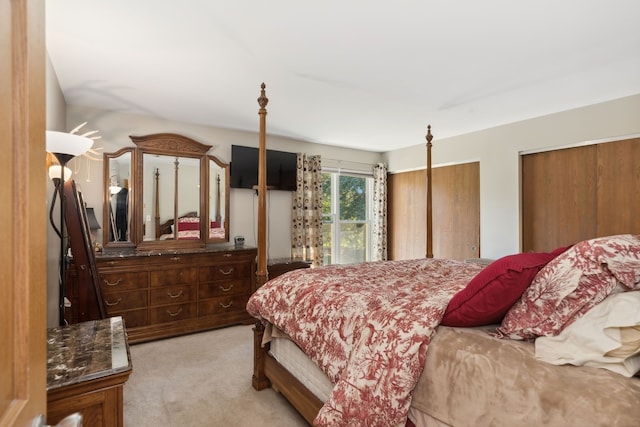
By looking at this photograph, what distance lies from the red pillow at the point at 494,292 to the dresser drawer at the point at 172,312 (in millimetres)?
3086

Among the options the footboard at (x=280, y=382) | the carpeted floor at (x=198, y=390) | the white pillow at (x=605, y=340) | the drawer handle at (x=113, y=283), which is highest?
the white pillow at (x=605, y=340)

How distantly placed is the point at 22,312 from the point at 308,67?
7.97 feet

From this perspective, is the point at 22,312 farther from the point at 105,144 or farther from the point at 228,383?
the point at 105,144

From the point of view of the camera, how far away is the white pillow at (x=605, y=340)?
95 centimetres

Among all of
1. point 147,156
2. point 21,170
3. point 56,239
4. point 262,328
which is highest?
point 147,156

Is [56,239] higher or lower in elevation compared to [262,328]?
higher

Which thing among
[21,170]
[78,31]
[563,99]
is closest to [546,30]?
[563,99]

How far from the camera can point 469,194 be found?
4.57 metres

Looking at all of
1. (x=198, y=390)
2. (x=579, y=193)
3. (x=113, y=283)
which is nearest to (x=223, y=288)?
(x=113, y=283)

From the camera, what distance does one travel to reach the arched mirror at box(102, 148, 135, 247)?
3627 millimetres

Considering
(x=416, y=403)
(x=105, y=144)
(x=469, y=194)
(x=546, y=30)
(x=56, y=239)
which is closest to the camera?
(x=416, y=403)

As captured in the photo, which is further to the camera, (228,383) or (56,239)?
(56,239)

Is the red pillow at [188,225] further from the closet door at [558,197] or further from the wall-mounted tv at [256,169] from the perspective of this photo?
the closet door at [558,197]

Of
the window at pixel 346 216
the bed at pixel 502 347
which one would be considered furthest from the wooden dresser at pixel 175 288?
the bed at pixel 502 347
